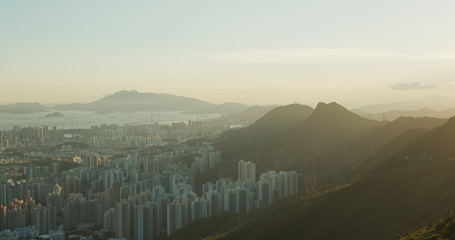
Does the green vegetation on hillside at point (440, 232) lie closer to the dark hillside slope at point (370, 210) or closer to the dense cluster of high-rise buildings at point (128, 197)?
the dark hillside slope at point (370, 210)

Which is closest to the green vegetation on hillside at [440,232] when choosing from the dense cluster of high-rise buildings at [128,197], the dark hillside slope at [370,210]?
the dark hillside slope at [370,210]

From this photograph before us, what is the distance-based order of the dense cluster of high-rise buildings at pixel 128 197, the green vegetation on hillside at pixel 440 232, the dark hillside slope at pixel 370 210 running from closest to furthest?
the green vegetation on hillside at pixel 440 232
the dark hillside slope at pixel 370 210
the dense cluster of high-rise buildings at pixel 128 197

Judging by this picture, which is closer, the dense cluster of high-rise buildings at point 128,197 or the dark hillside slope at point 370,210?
the dark hillside slope at point 370,210

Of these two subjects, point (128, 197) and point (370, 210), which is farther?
point (128, 197)

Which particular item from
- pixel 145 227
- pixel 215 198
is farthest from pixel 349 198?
pixel 145 227

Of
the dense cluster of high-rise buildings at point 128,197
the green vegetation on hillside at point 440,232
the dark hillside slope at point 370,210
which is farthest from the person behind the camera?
the dense cluster of high-rise buildings at point 128,197

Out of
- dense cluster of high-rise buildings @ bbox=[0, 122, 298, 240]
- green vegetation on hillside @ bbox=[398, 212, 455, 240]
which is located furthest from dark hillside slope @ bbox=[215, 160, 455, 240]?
dense cluster of high-rise buildings @ bbox=[0, 122, 298, 240]

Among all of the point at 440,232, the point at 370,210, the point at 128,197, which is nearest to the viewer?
the point at 440,232

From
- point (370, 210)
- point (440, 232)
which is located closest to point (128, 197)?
point (370, 210)

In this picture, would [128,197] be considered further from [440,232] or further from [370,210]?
[440,232]

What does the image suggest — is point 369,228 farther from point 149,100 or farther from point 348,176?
point 149,100

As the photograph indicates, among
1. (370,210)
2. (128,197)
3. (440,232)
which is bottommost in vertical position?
(128,197)
